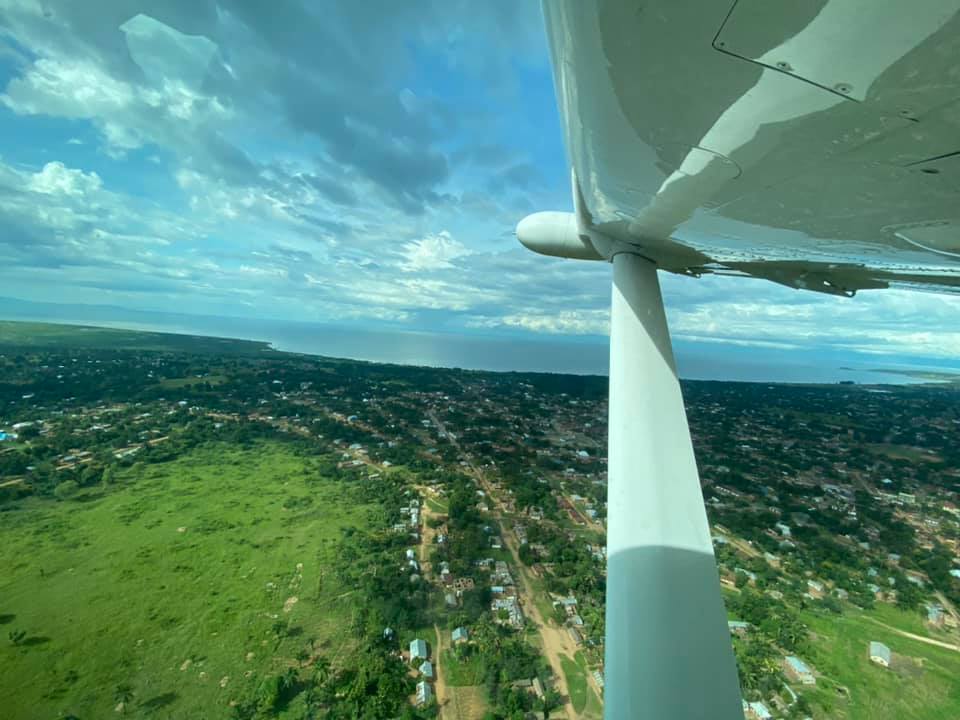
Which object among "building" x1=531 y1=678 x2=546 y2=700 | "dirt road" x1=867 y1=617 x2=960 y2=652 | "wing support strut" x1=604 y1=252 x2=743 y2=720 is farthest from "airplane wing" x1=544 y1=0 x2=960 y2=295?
"dirt road" x1=867 y1=617 x2=960 y2=652

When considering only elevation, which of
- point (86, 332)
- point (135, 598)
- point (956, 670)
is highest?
point (86, 332)

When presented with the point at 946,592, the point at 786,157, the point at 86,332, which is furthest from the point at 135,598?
the point at 86,332

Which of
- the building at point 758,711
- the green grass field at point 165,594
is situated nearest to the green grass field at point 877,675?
the building at point 758,711

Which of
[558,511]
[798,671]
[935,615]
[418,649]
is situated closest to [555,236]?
[418,649]

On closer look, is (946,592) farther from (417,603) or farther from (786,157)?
(786,157)

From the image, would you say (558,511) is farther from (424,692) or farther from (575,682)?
(424,692)

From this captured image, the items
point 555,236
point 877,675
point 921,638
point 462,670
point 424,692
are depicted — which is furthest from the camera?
point 921,638

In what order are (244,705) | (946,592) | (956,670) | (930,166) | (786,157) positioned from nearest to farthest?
(930,166) → (786,157) → (244,705) → (956,670) → (946,592)

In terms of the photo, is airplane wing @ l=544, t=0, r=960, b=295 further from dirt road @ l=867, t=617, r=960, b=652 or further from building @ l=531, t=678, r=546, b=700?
dirt road @ l=867, t=617, r=960, b=652
